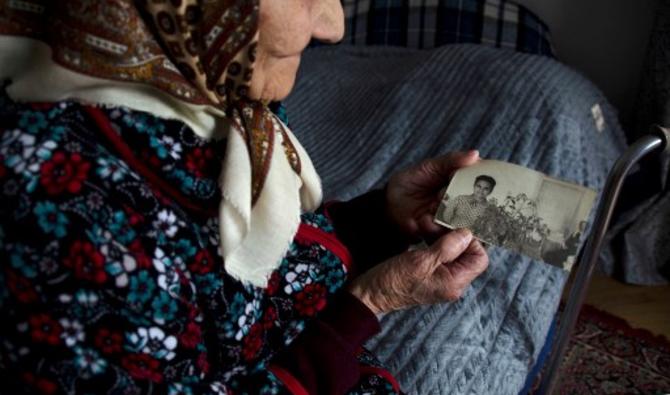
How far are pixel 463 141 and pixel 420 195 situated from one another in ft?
2.10

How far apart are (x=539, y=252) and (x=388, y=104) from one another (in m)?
1.01

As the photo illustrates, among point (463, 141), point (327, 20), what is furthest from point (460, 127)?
point (327, 20)

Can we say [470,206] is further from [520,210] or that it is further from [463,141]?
[463,141]

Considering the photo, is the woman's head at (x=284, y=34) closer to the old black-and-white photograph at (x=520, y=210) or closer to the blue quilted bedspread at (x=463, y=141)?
the old black-and-white photograph at (x=520, y=210)

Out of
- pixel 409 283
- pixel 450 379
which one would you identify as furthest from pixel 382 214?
Result: pixel 450 379

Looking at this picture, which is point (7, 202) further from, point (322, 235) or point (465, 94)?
point (465, 94)

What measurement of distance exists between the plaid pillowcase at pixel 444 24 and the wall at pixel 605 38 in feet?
0.21

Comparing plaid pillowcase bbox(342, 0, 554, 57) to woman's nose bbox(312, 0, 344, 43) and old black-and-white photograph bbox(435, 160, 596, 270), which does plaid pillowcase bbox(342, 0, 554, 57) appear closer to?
old black-and-white photograph bbox(435, 160, 596, 270)

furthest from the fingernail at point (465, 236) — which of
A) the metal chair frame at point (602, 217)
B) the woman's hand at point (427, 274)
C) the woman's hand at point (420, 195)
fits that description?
the metal chair frame at point (602, 217)

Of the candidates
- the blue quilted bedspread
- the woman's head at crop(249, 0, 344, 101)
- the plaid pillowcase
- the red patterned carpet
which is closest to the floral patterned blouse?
the woman's head at crop(249, 0, 344, 101)

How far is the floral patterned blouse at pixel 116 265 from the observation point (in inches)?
22.2

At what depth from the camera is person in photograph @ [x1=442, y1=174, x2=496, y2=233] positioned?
95cm

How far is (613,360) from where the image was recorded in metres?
1.77

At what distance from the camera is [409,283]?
3.08 ft
